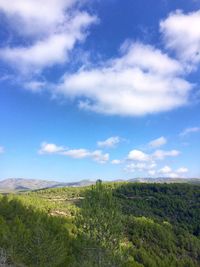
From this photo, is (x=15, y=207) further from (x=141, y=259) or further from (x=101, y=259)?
(x=101, y=259)

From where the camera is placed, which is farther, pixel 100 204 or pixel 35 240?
pixel 35 240

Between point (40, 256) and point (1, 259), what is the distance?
15.9 m

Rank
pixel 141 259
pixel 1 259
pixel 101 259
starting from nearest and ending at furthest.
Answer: pixel 1 259 < pixel 101 259 < pixel 141 259

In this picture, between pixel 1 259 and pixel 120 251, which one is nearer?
pixel 1 259

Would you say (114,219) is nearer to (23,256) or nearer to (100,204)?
(100,204)

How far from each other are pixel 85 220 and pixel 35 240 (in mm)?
13775

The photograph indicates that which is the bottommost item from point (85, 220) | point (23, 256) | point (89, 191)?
point (23, 256)

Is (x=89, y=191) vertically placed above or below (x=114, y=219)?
above

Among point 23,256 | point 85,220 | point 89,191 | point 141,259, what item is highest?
point 89,191

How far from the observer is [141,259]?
5871 inches

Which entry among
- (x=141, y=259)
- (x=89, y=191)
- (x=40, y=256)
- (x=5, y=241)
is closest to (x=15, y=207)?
(x=141, y=259)

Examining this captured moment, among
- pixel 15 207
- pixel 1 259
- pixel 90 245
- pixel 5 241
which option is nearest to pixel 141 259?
pixel 15 207

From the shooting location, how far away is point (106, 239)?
5950 cm

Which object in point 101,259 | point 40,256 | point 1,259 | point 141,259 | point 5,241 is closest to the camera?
point 1,259
